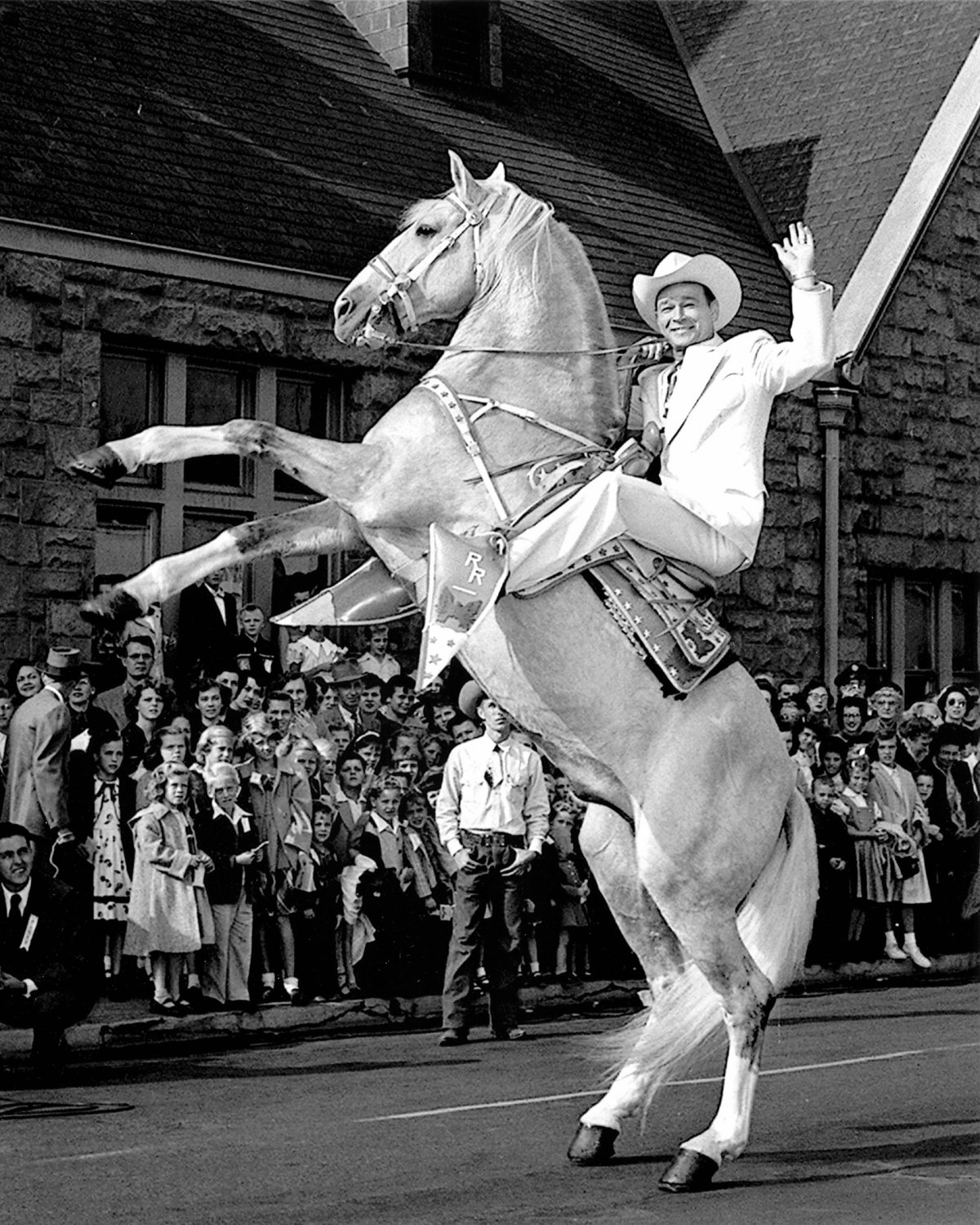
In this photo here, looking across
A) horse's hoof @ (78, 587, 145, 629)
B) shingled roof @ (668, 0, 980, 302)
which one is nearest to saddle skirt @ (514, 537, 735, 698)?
horse's hoof @ (78, 587, 145, 629)

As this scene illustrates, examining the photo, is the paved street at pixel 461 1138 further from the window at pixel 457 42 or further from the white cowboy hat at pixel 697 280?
the window at pixel 457 42

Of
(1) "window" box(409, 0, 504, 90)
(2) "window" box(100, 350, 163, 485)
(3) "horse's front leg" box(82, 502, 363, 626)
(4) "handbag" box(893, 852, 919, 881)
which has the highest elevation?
(1) "window" box(409, 0, 504, 90)

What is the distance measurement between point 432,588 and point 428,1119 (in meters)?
2.54

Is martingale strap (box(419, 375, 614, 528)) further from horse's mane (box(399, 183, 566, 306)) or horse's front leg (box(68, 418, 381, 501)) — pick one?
horse's mane (box(399, 183, 566, 306))

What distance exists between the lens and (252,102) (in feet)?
51.8

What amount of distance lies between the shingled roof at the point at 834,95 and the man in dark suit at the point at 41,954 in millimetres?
11356

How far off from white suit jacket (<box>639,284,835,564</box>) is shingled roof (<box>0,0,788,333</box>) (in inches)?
281

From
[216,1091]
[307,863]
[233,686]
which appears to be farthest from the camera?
[233,686]

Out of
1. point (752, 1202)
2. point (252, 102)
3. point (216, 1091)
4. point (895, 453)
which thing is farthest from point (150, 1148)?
point (895, 453)

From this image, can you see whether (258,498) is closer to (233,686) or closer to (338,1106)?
(233,686)

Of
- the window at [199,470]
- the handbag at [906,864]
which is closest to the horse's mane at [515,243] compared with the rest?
the window at [199,470]

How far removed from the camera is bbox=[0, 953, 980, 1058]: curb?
10.8 meters

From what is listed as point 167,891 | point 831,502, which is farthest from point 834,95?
point 167,891

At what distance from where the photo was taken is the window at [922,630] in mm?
19609
